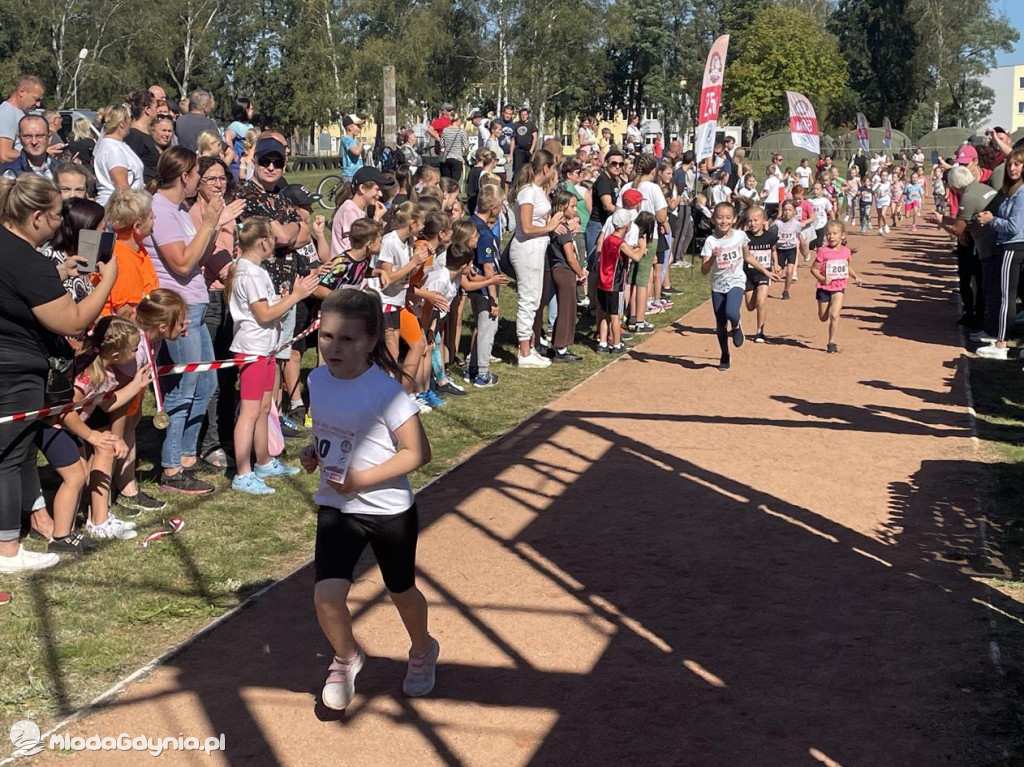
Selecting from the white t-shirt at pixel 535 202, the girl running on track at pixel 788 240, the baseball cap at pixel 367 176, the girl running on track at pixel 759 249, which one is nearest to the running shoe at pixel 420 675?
the baseball cap at pixel 367 176

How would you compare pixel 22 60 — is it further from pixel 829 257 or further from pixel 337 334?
pixel 337 334

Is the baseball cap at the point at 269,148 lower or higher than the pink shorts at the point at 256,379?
higher

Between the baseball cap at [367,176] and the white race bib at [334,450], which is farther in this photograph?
the baseball cap at [367,176]

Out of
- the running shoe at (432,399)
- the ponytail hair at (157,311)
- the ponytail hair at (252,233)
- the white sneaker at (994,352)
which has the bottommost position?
the running shoe at (432,399)

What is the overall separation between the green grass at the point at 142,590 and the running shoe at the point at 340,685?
1097 mm

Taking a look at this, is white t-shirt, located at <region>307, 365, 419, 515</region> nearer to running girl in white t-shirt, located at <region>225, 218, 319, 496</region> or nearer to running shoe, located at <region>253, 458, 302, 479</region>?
running girl in white t-shirt, located at <region>225, 218, 319, 496</region>

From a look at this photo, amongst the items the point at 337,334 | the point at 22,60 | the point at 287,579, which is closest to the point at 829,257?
the point at 287,579

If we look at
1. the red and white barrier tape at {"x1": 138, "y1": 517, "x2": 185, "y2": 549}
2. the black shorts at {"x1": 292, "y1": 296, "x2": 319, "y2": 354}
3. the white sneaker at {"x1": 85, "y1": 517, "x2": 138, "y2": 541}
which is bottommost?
the red and white barrier tape at {"x1": 138, "y1": 517, "x2": 185, "y2": 549}

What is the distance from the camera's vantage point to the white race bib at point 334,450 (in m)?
4.71

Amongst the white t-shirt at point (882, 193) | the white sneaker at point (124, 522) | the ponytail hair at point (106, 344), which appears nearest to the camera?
the ponytail hair at point (106, 344)

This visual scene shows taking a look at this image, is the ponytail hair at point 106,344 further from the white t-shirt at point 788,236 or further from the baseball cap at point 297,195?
the white t-shirt at point 788,236

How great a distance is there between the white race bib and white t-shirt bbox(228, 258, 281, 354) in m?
3.40

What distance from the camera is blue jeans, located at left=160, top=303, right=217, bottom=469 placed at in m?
8.10

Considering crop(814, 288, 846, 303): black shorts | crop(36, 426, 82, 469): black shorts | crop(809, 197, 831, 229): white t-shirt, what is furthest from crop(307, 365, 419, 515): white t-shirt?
crop(809, 197, 831, 229): white t-shirt
